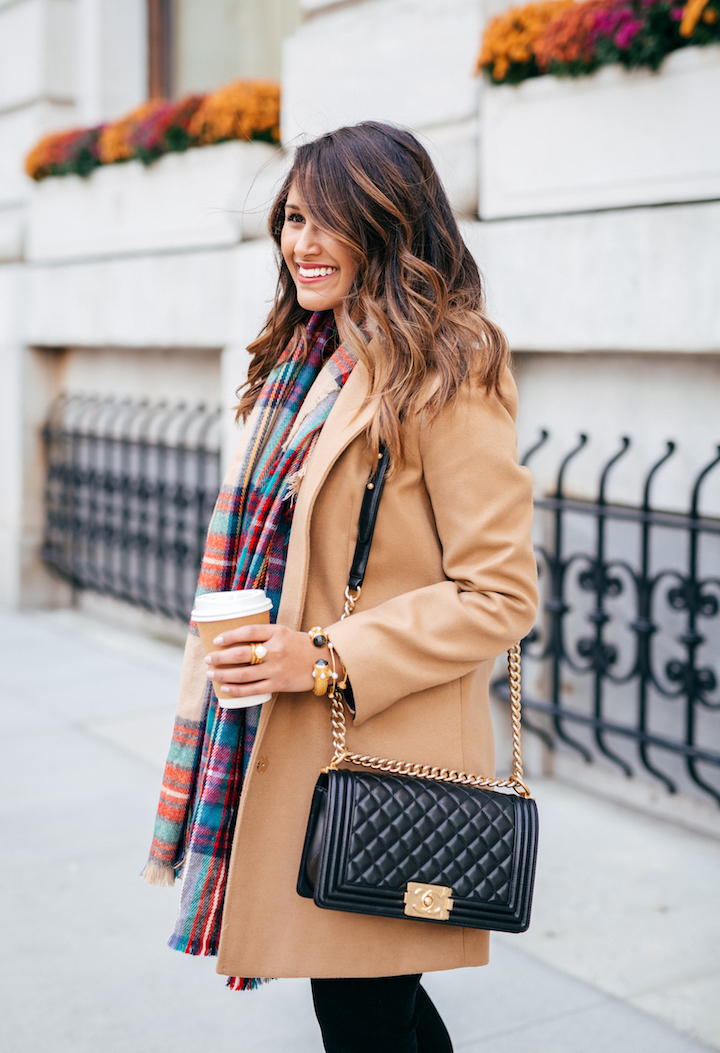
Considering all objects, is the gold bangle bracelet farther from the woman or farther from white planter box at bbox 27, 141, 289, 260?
white planter box at bbox 27, 141, 289, 260

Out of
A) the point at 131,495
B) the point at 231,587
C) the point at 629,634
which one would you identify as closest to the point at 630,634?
the point at 629,634

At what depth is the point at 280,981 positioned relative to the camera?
2.97m

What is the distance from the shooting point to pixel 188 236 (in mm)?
5988

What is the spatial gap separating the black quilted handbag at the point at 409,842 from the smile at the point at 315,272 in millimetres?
372

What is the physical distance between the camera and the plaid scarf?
1891 millimetres

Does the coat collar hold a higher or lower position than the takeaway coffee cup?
higher

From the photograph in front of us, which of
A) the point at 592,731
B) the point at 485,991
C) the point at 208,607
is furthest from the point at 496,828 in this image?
the point at 592,731

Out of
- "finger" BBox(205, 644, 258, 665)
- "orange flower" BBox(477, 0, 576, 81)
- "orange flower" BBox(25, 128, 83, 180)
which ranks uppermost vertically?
"orange flower" BBox(25, 128, 83, 180)

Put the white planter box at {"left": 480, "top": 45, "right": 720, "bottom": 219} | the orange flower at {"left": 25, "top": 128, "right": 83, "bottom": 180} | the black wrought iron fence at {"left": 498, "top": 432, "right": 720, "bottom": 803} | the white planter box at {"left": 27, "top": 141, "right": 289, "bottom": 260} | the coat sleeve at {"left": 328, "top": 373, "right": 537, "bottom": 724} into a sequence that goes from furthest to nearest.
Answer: the orange flower at {"left": 25, "top": 128, "right": 83, "bottom": 180}, the white planter box at {"left": 27, "top": 141, "right": 289, "bottom": 260}, the black wrought iron fence at {"left": 498, "top": 432, "right": 720, "bottom": 803}, the white planter box at {"left": 480, "top": 45, "right": 720, "bottom": 219}, the coat sleeve at {"left": 328, "top": 373, "right": 537, "bottom": 724}

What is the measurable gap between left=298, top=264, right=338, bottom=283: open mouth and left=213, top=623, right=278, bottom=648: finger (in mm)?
640

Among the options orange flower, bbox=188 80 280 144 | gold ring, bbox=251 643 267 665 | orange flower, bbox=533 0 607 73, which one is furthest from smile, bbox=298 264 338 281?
orange flower, bbox=188 80 280 144

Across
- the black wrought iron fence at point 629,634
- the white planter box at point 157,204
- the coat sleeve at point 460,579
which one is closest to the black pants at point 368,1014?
the coat sleeve at point 460,579

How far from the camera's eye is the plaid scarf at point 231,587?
1891 mm

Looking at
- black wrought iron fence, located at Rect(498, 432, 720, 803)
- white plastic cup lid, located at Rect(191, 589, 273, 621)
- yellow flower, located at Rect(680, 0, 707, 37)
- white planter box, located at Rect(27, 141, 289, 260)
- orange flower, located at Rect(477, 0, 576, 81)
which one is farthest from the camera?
white planter box, located at Rect(27, 141, 289, 260)
